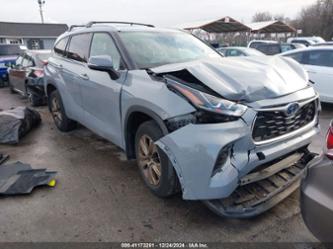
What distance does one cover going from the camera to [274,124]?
2506mm

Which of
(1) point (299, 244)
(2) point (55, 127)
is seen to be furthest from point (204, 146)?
(2) point (55, 127)

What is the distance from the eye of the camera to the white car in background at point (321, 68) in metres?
6.69

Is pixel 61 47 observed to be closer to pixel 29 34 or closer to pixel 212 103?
pixel 212 103

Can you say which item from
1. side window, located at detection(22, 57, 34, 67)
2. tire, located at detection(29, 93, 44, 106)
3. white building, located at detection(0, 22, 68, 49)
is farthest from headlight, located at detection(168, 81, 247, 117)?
white building, located at detection(0, 22, 68, 49)

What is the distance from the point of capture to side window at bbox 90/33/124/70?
3.43m

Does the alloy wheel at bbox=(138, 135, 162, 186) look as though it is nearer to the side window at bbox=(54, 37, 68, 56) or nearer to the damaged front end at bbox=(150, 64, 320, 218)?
the damaged front end at bbox=(150, 64, 320, 218)

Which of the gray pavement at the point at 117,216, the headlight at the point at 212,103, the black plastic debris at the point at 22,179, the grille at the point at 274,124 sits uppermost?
the headlight at the point at 212,103

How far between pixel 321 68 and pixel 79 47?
18.2 feet

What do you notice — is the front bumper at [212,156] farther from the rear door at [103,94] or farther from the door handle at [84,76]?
the door handle at [84,76]

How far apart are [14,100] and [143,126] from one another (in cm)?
815

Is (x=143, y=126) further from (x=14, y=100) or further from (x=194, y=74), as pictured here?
(x=14, y=100)

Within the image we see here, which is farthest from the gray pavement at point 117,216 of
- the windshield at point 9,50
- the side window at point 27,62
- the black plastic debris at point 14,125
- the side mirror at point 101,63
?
the windshield at point 9,50

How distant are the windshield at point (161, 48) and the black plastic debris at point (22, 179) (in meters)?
1.81

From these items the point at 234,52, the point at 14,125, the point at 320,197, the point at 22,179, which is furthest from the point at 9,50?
the point at 320,197
